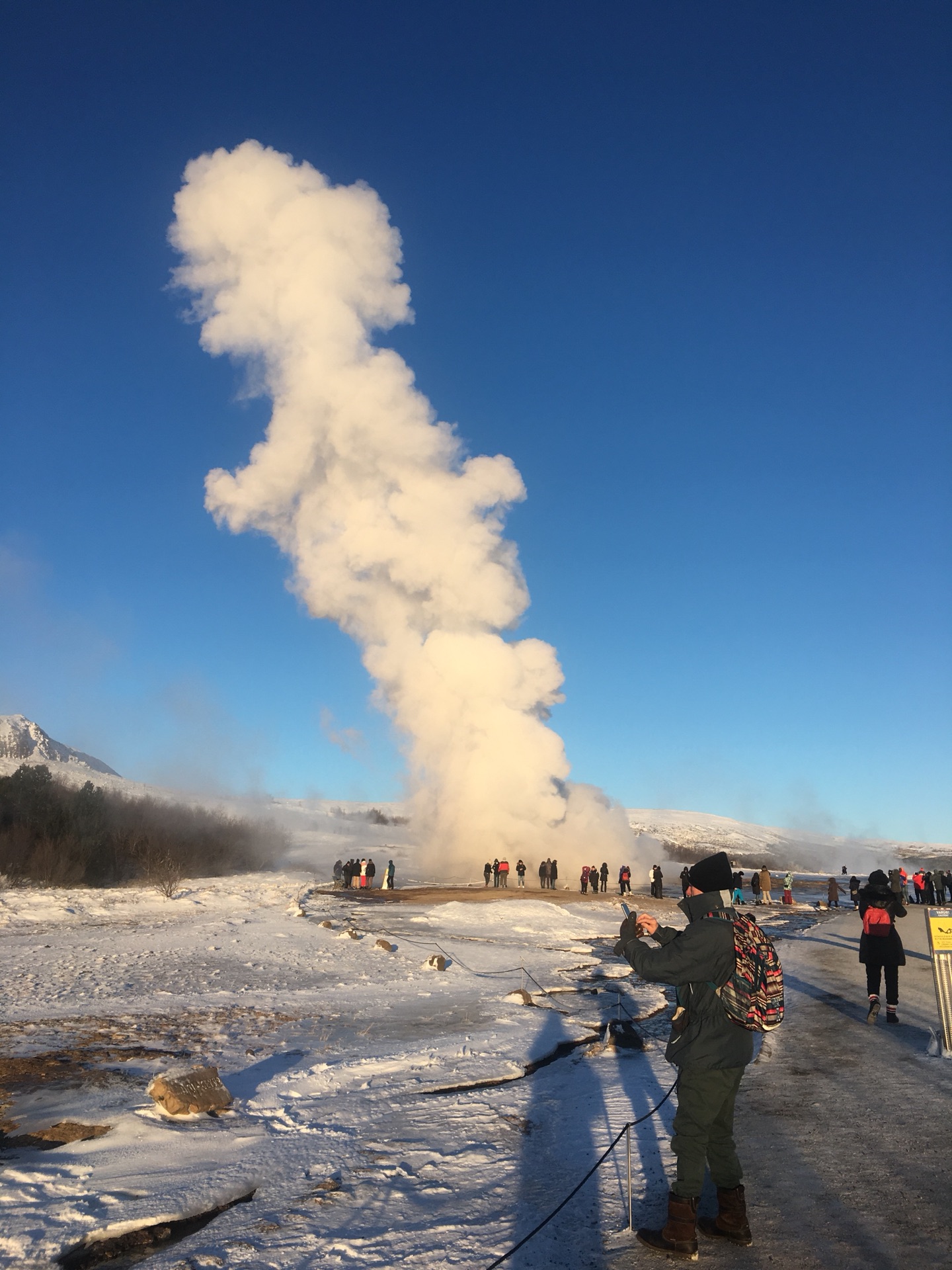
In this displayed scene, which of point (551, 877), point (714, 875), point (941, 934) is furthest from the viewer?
point (551, 877)

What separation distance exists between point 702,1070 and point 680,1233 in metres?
0.76

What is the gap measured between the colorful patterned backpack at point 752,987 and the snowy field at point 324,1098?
4.66 ft

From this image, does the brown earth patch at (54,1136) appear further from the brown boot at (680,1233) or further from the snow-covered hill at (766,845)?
the snow-covered hill at (766,845)

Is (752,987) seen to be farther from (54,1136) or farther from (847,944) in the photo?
(847,944)

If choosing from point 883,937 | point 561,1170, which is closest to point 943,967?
point 883,937

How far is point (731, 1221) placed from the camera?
383cm

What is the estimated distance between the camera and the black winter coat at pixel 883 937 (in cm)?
877

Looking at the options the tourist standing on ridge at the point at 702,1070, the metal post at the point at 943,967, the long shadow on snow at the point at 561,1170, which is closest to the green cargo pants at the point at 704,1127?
the tourist standing on ridge at the point at 702,1070

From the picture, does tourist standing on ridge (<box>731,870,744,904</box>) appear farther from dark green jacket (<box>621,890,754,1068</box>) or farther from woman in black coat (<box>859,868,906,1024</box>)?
woman in black coat (<box>859,868,906,1024</box>)

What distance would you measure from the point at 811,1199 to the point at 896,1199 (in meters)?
0.47

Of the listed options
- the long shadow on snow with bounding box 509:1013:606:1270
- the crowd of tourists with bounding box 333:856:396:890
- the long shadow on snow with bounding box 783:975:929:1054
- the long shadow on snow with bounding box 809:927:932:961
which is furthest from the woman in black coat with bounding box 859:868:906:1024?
the crowd of tourists with bounding box 333:856:396:890

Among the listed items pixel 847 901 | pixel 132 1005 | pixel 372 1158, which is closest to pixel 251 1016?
pixel 132 1005

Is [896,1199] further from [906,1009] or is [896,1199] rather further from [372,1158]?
[906,1009]

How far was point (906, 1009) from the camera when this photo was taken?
997 centimetres
